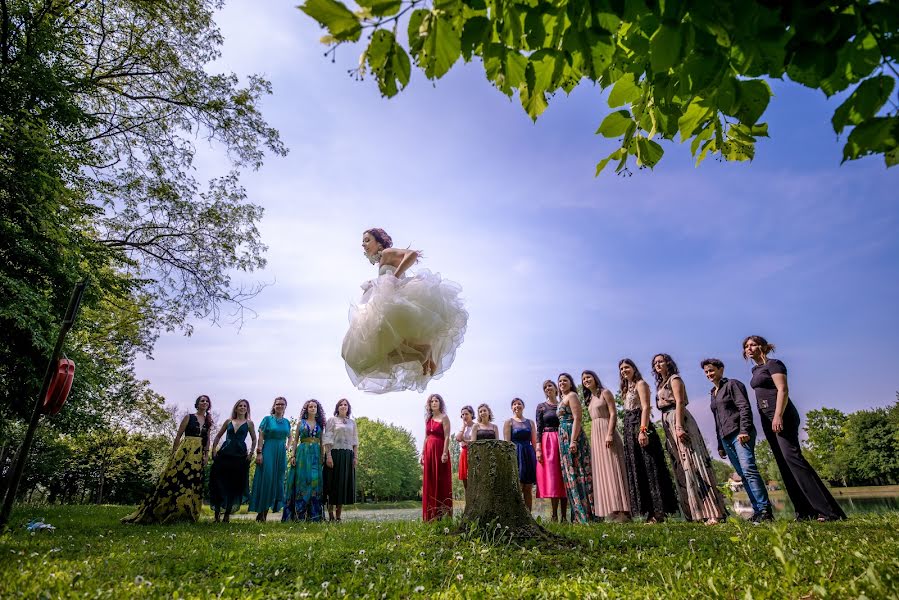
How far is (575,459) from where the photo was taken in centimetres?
779

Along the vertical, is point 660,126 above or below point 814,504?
above

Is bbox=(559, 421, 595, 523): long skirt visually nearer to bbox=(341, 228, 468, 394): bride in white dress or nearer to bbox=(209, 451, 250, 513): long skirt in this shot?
bbox=(341, 228, 468, 394): bride in white dress

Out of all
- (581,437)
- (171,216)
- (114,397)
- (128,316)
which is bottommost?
(581,437)

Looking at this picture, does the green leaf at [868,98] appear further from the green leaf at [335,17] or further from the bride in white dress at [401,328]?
the bride in white dress at [401,328]

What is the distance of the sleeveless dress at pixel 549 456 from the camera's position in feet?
27.0

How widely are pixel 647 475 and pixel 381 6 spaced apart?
300 inches

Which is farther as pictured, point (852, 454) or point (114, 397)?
point (852, 454)

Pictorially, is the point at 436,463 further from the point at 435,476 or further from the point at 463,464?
the point at 463,464

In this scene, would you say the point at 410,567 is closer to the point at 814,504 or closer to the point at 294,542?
the point at 294,542

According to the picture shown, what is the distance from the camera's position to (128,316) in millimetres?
17281

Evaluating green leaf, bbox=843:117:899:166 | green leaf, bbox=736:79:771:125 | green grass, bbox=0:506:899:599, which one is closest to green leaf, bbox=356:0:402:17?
green leaf, bbox=736:79:771:125

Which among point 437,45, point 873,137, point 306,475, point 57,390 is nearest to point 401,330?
point 437,45

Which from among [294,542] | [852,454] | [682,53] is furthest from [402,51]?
[852,454]

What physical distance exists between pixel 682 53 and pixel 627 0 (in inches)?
11.6
